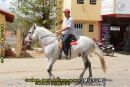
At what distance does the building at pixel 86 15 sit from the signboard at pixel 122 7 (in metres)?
2.97

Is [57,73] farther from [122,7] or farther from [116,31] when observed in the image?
[116,31]

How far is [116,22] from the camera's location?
34.2m

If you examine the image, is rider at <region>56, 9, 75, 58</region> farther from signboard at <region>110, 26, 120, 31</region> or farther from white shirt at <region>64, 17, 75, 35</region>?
signboard at <region>110, 26, 120, 31</region>

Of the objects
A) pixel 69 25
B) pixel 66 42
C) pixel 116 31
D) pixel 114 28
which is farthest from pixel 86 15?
pixel 69 25

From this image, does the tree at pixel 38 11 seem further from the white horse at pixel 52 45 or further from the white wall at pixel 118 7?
the white horse at pixel 52 45

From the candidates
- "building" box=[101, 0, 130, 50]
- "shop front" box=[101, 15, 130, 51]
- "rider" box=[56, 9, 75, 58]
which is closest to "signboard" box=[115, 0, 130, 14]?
"building" box=[101, 0, 130, 50]

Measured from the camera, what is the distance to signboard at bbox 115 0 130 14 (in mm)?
31016

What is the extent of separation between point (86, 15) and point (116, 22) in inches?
108

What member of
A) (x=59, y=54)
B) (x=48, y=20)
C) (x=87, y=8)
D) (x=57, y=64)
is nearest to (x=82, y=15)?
(x=87, y=8)

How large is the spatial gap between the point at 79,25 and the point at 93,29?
4.22 ft

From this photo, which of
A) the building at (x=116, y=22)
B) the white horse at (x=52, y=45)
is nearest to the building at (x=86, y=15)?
the building at (x=116, y=22)

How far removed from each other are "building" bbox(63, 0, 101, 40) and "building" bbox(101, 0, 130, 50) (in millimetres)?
609

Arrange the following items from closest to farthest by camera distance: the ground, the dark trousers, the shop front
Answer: the ground → the dark trousers → the shop front

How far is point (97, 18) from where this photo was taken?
33.8m
